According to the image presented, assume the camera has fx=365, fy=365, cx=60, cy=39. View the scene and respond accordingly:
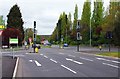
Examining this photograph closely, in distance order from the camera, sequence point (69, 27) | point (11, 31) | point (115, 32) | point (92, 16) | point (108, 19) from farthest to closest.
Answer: point (69, 27)
point (92, 16)
point (11, 31)
point (108, 19)
point (115, 32)

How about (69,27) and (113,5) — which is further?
(69,27)

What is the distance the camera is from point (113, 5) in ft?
288

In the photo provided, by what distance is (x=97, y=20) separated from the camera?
105 m

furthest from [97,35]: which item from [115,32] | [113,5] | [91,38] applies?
[115,32]

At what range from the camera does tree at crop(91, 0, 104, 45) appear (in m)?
103

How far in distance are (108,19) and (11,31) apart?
2800 centimetres

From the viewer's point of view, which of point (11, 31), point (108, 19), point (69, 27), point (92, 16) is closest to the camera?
point (108, 19)

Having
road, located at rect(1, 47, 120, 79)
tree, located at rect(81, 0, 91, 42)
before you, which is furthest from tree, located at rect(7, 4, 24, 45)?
road, located at rect(1, 47, 120, 79)

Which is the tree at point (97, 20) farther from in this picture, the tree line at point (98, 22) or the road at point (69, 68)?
the road at point (69, 68)

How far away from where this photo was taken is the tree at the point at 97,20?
337 ft

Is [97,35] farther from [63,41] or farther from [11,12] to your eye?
[63,41]

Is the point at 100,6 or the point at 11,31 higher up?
the point at 100,6

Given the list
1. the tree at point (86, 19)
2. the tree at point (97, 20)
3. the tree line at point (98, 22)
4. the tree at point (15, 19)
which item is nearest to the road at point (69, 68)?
the tree line at point (98, 22)

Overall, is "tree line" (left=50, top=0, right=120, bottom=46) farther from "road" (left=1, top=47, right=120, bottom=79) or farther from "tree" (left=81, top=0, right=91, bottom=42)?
"road" (left=1, top=47, right=120, bottom=79)
